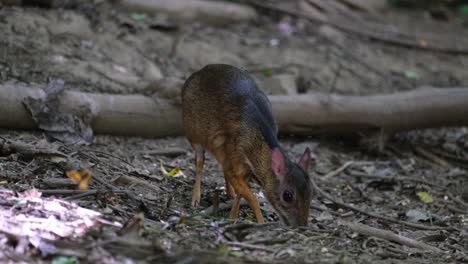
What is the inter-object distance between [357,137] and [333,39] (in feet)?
9.14

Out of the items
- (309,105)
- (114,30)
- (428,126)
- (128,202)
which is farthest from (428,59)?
(128,202)

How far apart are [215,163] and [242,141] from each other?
5.78ft

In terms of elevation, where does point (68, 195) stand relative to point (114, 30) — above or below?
below

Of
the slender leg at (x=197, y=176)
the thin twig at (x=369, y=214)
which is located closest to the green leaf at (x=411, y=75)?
the thin twig at (x=369, y=214)

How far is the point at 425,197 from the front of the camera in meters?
7.39

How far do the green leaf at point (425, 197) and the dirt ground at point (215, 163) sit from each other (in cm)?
4

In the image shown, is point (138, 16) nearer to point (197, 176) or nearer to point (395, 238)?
point (197, 176)

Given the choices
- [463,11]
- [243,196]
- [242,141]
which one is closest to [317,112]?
[242,141]

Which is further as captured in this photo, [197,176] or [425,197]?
[425,197]

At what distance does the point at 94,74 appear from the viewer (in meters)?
8.29

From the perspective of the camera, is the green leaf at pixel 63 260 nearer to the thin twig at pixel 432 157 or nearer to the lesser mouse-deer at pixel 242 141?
the lesser mouse-deer at pixel 242 141

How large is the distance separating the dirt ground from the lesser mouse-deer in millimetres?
231

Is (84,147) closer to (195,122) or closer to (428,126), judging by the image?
(195,122)

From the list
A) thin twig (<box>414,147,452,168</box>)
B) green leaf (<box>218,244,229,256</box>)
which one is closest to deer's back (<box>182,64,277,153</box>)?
green leaf (<box>218,244,229,256</box>)
